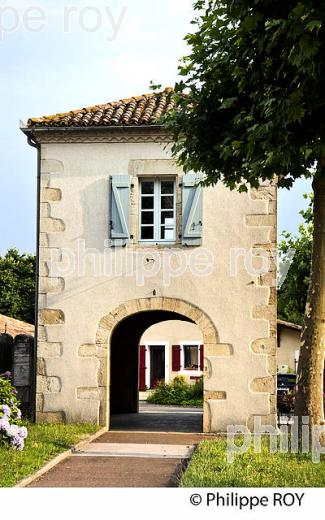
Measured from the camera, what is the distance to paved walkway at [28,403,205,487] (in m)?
10.4

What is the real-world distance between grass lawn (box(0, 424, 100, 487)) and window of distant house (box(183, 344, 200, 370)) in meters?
16.4

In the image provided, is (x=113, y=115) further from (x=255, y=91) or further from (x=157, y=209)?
(x=255, y=91)

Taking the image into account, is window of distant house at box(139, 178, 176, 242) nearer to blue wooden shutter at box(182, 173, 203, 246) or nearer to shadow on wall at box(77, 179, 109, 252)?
blue wooden shutter at box(182, 173, 203, 246)

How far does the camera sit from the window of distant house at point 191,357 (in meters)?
31.8

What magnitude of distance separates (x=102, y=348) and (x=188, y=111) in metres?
5.64

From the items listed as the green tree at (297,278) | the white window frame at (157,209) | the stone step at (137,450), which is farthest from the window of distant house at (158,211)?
the green tree at (297,278)

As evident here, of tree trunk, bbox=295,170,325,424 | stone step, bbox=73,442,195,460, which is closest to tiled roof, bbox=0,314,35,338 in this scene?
stone step, bbox=73,442,195,460

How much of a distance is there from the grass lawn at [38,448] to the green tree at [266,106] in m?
3.77

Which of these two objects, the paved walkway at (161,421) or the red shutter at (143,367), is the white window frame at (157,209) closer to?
the paved walkway at (161,421)

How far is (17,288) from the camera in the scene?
3950cm

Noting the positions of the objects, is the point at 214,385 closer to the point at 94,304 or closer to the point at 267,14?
the point at 94,304

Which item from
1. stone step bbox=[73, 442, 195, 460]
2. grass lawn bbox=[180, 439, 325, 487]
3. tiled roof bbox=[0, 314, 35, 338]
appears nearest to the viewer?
grass lawn bbox=[180, 439, 325, 487]

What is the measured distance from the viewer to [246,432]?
594 inches

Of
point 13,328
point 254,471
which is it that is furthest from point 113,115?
point 13,328
